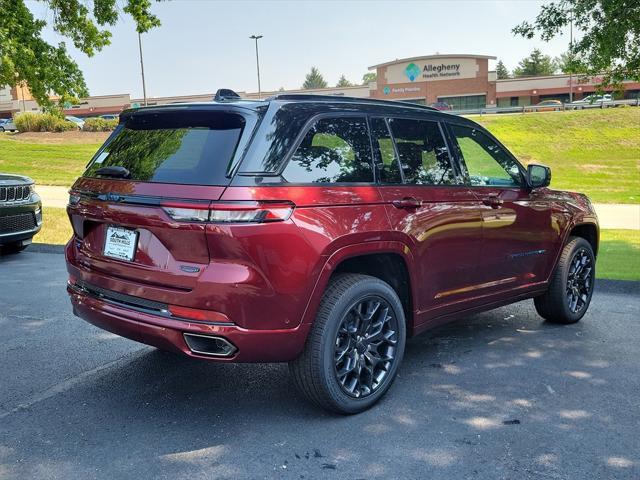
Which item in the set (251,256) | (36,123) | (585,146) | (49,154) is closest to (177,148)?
(251,256)

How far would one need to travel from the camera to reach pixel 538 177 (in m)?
5.19

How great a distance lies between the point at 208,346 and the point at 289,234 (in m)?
0.75

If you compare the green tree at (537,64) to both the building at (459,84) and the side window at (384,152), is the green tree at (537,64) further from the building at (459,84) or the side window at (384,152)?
the side window at (384,152)

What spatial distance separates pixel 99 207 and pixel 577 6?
965cm

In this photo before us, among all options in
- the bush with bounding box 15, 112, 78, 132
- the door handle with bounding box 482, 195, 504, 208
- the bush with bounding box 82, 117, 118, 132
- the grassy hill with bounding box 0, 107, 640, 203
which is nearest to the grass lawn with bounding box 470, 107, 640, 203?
the grassy hill with bounding box 0, 107, 640, 203

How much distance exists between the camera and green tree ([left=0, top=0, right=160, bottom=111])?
519 inches

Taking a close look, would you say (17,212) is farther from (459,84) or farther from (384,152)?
(459,84)

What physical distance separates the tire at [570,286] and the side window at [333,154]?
2597 millimetres

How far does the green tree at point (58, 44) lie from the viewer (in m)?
13.2

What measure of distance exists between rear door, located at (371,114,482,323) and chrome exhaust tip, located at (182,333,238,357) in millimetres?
1299

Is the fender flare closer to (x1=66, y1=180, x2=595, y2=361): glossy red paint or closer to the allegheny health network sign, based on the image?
(x1=66, y1=180, x2=595, y2=361): glossy red paint

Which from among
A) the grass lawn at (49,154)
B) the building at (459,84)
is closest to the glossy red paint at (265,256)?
the grass lawn at (49,154)

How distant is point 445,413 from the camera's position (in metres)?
3.78

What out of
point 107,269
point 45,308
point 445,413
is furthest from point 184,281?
point 45,308
